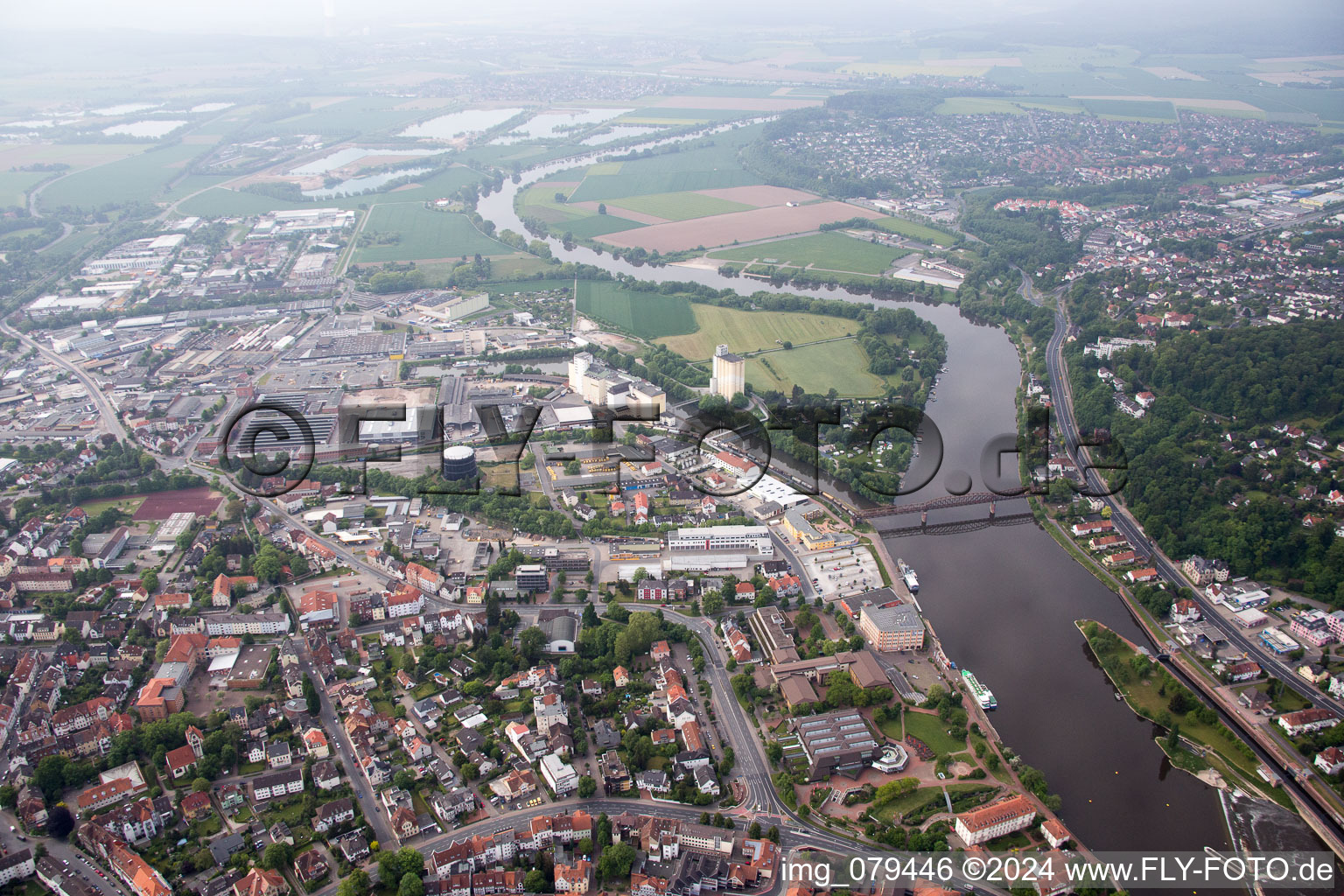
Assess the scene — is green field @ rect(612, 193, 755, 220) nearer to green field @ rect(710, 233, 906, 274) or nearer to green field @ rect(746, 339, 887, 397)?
green field @ rect(710, 233, 906, 274)

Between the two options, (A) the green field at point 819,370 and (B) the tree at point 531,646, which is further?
(A) the green field at point 819,370

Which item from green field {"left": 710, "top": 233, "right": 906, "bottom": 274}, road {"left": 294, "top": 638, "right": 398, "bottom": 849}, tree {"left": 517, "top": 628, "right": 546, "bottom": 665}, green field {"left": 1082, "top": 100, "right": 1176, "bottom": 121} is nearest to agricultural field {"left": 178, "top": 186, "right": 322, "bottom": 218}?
green field {"left": 710, "top": 233, "right": 906, "bottom": 274}

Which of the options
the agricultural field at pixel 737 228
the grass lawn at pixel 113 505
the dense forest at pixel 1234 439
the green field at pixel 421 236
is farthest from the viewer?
the agricultural field at pixel 737 228

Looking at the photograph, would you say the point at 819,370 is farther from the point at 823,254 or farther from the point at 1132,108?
the point at 1132,108

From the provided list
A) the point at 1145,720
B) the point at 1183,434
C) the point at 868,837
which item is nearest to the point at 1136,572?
the point at 1145,720

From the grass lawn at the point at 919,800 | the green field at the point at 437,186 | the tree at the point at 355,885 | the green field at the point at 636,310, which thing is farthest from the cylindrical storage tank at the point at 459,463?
the green field at the point at 437,186

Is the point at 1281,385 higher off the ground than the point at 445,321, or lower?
higher

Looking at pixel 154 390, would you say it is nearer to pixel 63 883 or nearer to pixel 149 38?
pixel 63 883

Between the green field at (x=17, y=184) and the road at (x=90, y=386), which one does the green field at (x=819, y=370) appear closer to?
the road at (x=90, y=386)

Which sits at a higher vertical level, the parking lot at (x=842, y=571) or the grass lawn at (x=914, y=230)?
the grass lawn at (x=914, y=230)
